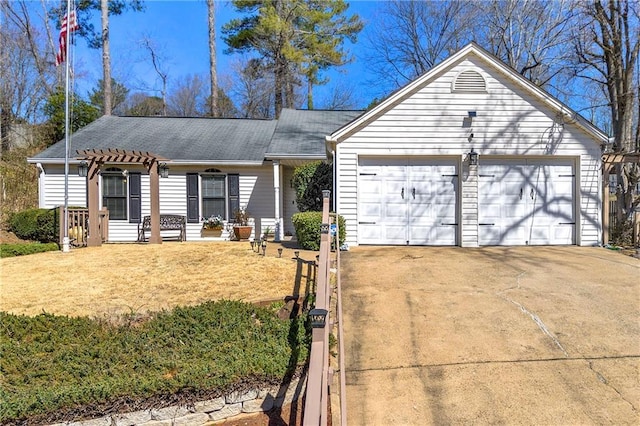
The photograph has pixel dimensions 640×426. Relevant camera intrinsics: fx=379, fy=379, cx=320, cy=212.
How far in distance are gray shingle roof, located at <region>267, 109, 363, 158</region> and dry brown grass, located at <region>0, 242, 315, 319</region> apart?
13.0 ft

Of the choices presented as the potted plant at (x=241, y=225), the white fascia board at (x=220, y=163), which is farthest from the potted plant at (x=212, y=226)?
the white fascia board at (x=220, y=163)

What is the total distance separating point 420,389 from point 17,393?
3.89 meters

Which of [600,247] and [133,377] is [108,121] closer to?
[133,377]

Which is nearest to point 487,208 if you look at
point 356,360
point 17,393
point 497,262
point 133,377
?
point 497,262

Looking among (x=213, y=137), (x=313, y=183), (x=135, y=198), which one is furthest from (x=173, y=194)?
(x=313, y=183)

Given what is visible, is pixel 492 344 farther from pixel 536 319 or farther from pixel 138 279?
pixel 138 279

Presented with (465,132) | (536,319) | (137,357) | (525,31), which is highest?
(525,31)

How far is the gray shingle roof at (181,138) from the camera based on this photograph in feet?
39.4

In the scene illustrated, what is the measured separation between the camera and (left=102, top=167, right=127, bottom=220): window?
11617 millimetres

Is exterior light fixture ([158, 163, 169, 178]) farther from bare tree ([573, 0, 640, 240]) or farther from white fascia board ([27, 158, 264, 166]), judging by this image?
bare tree ([573, 0, 640, 240])

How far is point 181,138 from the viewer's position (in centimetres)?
1341

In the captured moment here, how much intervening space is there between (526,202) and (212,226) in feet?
28.3

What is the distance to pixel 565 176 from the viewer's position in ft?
29.2

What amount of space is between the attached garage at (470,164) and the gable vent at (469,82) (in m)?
0.02
